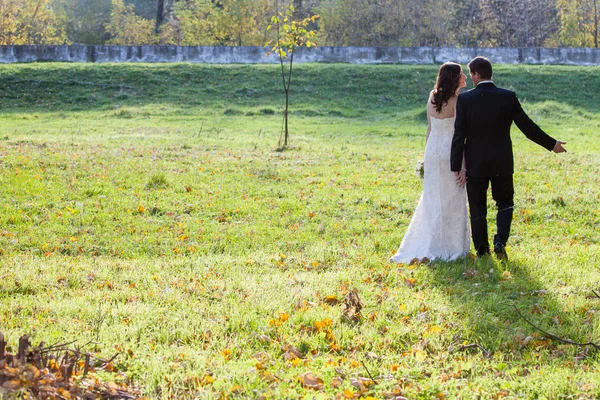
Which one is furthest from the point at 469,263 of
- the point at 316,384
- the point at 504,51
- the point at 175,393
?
the point at 504,51

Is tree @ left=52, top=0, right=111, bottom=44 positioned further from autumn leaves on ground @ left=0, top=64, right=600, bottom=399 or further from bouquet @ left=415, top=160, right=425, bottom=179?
bouquet @ left=415, top=160, right=425, bottom=179

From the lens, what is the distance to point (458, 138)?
6.50 meters

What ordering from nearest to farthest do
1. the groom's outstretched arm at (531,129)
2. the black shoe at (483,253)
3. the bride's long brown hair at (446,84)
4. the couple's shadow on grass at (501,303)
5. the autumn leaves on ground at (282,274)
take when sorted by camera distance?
1. the autumn leaves on ground at (282,274)
2. the couple's shadow on grass at (501,303)
3. the groom's outstretched arm at (531,129)
4. the bride's long brown hair at (446,84)
5. the black shoe at (483,253)

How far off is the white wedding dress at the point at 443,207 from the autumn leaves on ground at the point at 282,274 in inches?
9.8

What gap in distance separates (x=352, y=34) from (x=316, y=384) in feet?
148

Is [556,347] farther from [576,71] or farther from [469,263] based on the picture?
[576,71]

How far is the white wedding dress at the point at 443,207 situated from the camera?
6.83 m

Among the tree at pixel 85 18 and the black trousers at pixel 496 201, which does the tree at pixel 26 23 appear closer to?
the tree at pixel 85 18

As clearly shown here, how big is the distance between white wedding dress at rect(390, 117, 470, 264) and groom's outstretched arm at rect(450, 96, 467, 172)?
→ 10.6 inches

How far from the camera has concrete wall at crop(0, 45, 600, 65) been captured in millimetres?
37125

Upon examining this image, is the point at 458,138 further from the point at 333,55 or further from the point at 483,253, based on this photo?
the point at 333,55

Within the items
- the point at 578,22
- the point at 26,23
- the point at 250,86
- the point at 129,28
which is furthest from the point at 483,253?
the point at 26,23

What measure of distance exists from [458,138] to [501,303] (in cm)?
186

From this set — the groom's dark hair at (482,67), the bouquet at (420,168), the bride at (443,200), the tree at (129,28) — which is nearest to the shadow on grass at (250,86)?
the tree at (129,28)
